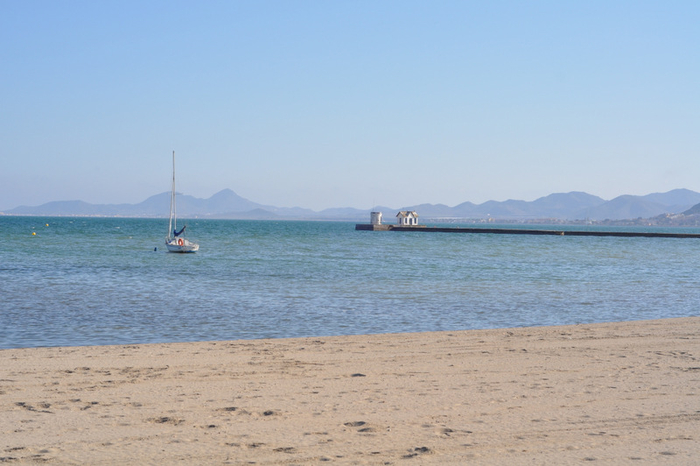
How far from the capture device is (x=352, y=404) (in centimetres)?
763

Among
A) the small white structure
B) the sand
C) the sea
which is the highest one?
the small white structure

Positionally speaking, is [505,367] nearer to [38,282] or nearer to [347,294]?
[347,294]

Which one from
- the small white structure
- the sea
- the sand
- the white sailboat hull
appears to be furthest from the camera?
the small white structure

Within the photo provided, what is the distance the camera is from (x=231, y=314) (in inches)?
678

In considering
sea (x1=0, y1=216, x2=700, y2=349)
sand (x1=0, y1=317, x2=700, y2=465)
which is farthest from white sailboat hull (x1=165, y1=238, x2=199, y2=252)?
sand (x1=0, y1=317, x2=700, y2=465)

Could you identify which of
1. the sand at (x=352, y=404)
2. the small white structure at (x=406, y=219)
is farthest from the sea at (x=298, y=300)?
the small white structure at (x=406, y=219)

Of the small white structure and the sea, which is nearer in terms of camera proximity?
the sea

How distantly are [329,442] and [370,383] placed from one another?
8.60 feet

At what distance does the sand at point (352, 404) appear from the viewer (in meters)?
5.97

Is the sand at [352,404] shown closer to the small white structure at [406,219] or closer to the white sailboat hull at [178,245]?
the white sailboat hull at [178,245]

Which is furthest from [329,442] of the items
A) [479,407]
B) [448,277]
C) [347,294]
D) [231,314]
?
[448,277]

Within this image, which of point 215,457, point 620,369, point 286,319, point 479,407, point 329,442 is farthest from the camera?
point 286,319

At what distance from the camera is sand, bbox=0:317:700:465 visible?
5969mm

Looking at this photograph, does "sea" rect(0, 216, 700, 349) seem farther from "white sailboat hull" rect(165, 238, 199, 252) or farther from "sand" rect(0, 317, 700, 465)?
"white sailboat hull" rect(165, 238, 199, 252)
